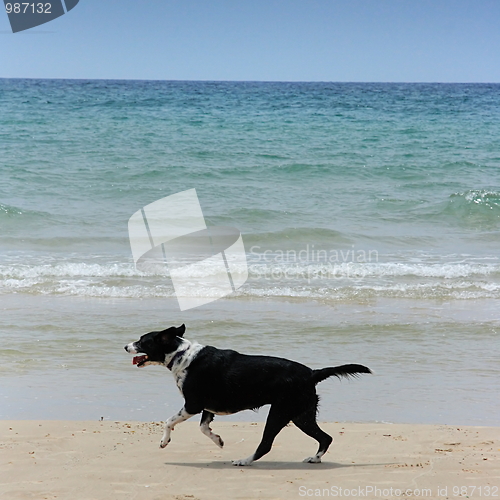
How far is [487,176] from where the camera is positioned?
871 inches

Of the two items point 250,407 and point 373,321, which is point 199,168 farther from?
point 250,407

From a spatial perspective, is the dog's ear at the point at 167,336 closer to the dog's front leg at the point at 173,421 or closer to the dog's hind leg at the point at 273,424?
the dog's front leg at the point at 173,421

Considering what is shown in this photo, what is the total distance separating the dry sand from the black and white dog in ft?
0.71

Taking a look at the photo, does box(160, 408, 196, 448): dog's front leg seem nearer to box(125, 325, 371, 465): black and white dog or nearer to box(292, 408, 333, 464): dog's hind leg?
box(125, 325, 371, 465): black and white dog

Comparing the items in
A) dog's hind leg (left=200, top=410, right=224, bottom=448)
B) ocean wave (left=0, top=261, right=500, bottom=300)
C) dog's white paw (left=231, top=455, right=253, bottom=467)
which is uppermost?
dog's hind leg (left=200, top=410, right=224, bottom=448)

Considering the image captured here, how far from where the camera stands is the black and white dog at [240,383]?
4.40 meters

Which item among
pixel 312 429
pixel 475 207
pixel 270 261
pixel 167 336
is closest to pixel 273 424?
pixel 312 429

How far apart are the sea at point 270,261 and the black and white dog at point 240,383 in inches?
48.3

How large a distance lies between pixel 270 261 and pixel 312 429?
8.18 meters

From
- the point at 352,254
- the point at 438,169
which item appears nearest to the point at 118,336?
the point at 352,254

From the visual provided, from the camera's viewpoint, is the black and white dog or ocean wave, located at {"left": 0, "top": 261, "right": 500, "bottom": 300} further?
ocean wave, located at {"left": 0, "top": 261, "right": 500, "bottom": 300}

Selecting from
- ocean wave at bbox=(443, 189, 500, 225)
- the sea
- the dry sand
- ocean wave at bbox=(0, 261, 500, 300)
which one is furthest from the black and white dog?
ocean wave at bbox=(443, 189, 500, 225)

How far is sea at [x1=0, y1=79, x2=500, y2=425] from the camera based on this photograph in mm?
6473

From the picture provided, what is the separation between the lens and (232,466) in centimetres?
449
